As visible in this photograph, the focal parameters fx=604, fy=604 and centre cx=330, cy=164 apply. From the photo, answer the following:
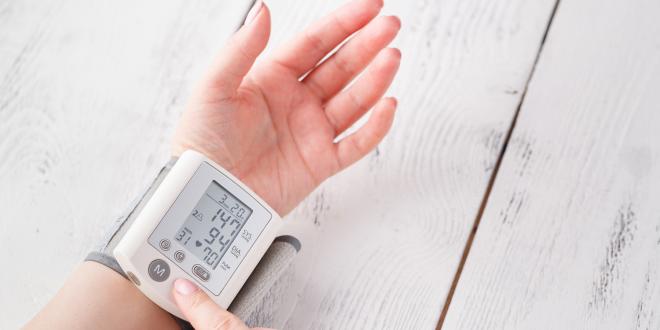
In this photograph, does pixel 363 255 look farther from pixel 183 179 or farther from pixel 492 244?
pixel 183 179

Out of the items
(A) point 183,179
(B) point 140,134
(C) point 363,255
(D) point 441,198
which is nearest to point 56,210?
(B) point 140,134

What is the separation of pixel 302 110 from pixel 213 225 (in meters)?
0.24

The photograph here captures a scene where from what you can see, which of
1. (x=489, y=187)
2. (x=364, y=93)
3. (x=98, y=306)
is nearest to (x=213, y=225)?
(x=98, y=306)

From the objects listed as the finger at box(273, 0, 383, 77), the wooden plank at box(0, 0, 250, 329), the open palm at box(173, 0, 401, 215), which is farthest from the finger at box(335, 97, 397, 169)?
the wooden plank at box(0, 0, 250, 329)

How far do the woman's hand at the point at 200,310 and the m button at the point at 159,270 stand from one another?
0.05ft

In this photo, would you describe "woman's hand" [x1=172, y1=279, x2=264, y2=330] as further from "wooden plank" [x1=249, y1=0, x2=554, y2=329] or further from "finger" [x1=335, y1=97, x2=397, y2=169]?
"finger" [x1=335, y1=97, x2=397, y2=169]

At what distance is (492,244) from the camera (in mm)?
889

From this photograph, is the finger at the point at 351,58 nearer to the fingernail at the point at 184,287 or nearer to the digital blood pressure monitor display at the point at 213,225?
the digital blood pressure monitor display at the point at 213,225

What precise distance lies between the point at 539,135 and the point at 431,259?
0.87 ft

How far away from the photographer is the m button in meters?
0.70

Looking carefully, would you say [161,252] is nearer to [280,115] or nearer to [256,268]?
[256,268]

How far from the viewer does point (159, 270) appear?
2.30 ft

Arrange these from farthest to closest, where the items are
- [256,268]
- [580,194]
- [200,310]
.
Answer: [580,194] < [256,268] < [200,310]

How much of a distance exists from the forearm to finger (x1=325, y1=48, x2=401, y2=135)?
37 cm
